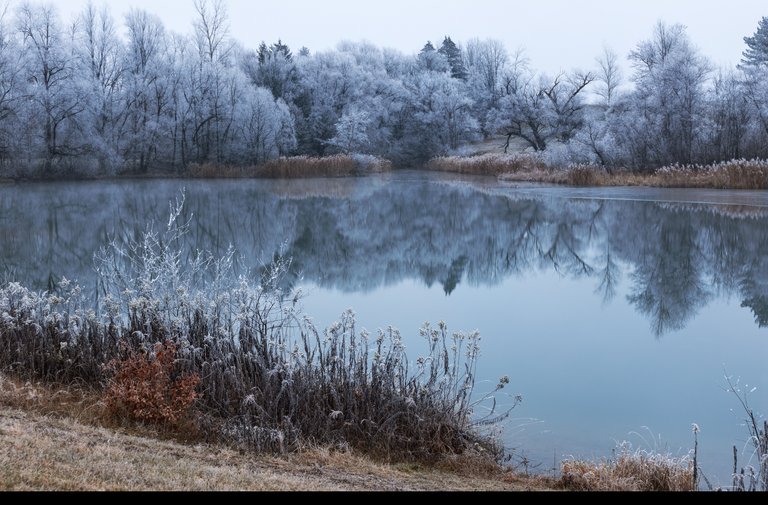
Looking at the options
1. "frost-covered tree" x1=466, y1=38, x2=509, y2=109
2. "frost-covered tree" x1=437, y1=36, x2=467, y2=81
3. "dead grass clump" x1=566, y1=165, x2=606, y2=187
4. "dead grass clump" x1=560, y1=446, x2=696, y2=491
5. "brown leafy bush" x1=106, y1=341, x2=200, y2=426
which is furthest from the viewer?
"frost-covered tree" x1=437, y1=36, x2=467, y2=81

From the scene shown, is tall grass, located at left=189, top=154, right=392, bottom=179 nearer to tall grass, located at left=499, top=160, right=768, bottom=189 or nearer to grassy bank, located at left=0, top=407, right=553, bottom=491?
tall grass, located at left=499, top=160, right=768, bottom=189

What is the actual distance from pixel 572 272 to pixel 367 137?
123 ft

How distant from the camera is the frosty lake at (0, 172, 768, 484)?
24.4ft

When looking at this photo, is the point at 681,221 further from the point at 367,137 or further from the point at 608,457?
the point at 367,137

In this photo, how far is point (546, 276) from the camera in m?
14.7

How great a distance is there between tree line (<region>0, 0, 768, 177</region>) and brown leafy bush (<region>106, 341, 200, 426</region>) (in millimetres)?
29955

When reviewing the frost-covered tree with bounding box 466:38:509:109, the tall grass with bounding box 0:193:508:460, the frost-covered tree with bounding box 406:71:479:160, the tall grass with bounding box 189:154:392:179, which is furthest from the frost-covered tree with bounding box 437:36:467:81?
the tall grass with bounding box 0:193:508:460

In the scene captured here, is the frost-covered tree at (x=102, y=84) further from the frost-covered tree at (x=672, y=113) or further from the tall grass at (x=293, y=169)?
the frost-covered tree at (x=672, y=113)

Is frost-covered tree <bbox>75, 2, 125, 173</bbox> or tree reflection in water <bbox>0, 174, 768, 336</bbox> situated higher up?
frost-covered tree <bbox>75, 2, 125, 173</bbox>

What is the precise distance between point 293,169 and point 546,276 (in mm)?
31456

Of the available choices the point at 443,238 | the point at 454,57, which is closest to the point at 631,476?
the point at 443,238

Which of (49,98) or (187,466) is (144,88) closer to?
(49,98)
